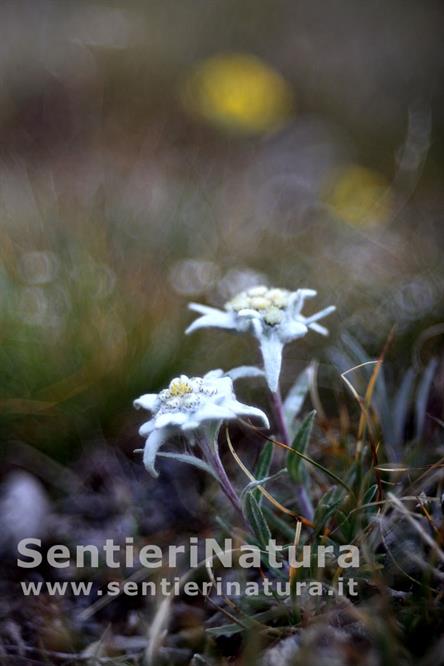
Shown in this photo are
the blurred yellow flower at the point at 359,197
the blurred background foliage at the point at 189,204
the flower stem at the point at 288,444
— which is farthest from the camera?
the blurred yellow flower at the point at 359,197

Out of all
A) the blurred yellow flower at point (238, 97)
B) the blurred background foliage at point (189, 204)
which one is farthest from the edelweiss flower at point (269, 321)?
the blurred yellow flower at point (238, 97)

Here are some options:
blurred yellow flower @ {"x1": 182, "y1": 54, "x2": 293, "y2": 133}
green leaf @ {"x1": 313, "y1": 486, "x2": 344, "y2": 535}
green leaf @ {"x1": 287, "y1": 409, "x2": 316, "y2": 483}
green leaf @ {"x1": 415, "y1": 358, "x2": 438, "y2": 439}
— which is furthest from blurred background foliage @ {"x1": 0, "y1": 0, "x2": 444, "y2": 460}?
green leaf @ {"x1": 313, "y1": 486, "x2": 344, "y2": 535}

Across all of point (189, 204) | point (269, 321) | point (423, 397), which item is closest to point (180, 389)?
point (269, 321)

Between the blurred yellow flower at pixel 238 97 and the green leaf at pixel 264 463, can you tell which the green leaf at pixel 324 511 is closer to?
the green leaf at pixel 264 463

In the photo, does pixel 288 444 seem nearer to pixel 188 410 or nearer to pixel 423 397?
pixel 188 410

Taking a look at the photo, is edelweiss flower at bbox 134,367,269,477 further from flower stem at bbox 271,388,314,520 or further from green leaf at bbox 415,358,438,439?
green leaf at bbox 415,358,438,439

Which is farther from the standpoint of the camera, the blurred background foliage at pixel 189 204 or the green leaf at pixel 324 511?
the blurred background foliage at pixel 189 204

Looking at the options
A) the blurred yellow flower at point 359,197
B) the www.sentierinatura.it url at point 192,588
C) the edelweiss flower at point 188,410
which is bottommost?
the www.sentierinatura.it url at point 192,588
